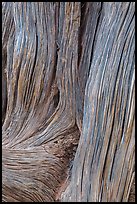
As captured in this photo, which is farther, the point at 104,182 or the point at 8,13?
the point at 8,13

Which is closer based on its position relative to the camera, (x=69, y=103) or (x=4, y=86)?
(x=69, y=103)

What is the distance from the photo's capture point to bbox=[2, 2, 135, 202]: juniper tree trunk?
1.51 meters

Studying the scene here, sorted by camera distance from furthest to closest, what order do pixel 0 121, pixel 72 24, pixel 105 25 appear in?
1. pixel 0 121
2. pixel 72 24
3. pixel 105 25

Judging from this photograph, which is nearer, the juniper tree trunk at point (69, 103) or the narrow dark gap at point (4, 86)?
the juniper tree trunk at point (69, 103)

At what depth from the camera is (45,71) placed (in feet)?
5.94

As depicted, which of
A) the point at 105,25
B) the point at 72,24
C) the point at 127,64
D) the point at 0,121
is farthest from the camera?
the point at 0,121

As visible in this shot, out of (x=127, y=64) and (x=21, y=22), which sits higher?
(x=21, y=22)

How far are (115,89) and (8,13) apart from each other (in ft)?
2.44

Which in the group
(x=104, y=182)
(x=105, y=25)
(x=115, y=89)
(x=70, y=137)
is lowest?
(x=104, y=182)

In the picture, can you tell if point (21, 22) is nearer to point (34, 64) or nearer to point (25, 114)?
point (34, 64)

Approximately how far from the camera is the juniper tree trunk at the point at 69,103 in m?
1.51

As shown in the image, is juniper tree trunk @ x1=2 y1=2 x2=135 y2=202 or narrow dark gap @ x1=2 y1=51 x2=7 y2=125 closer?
juniper tree trunk @ x1=2 y1=2 x2=135 y2=202

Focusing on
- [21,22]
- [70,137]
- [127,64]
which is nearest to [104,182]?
[70,137]

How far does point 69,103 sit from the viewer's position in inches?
68.9
